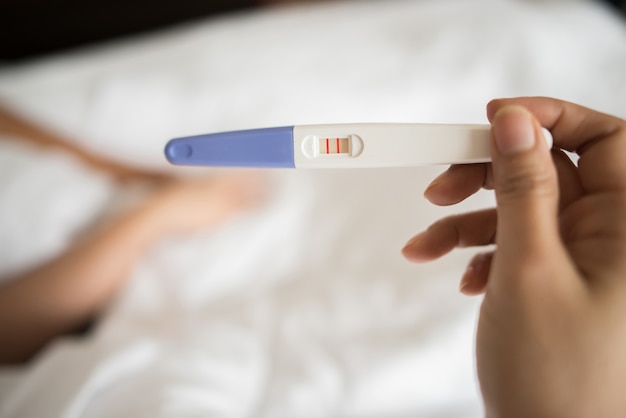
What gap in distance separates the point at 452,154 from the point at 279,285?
0.37 m

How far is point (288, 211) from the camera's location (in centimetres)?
72

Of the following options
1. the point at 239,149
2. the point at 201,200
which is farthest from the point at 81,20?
the point at 239,149

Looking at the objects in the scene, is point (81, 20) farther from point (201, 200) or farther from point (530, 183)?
point (530, 183)

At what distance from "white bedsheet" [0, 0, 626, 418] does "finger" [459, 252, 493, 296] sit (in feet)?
0.15

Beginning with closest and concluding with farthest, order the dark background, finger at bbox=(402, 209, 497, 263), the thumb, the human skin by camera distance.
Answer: the thumb
finger at bbox=(402, 209, 497, 263)
the human skin
the dark background

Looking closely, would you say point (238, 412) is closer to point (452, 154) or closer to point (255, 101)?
point (452, 154)

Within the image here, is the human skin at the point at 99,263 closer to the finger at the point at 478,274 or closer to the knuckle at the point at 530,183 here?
the finger at the point at 478,274

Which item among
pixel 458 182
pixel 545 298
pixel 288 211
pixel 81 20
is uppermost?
pixel 81 20

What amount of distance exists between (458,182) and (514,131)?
9cm

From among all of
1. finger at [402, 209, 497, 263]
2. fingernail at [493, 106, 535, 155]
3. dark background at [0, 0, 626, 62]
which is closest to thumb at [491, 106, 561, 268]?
fingernail at [493, 106, 535, 155]

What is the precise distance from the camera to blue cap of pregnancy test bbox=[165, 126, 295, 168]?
0.36 meters

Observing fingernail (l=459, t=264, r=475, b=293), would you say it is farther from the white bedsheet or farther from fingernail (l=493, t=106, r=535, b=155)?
fingernail (l=493, t=106, r=535, b=155)

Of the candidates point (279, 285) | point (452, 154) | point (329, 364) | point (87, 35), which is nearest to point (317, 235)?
point (279, 285)

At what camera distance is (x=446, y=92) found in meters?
0.69
